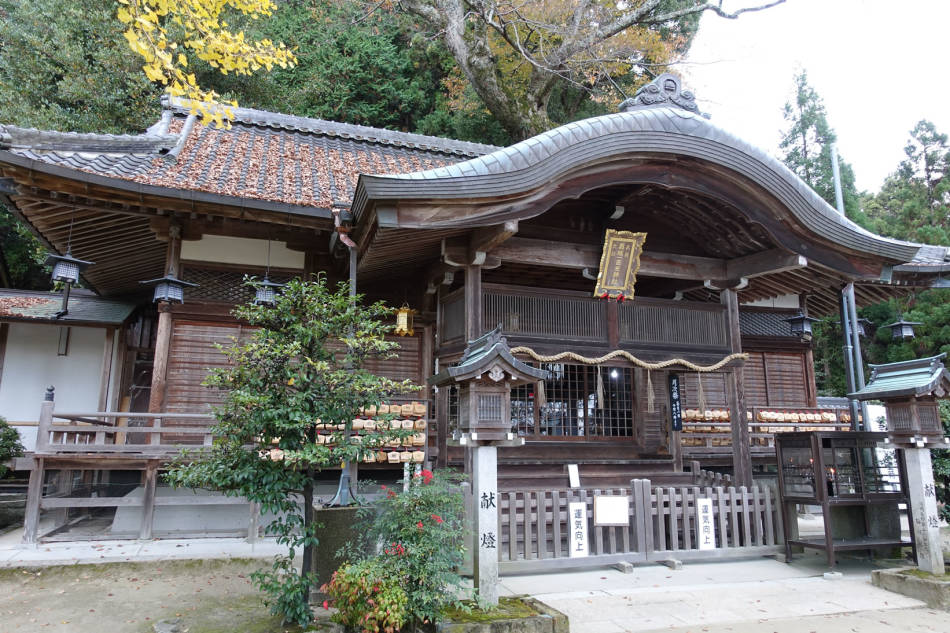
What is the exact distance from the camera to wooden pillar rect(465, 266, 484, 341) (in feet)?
26.6

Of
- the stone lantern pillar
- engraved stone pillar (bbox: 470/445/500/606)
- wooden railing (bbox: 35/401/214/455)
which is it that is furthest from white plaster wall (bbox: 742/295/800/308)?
wooden railing (bbox: 35/401/214/455)

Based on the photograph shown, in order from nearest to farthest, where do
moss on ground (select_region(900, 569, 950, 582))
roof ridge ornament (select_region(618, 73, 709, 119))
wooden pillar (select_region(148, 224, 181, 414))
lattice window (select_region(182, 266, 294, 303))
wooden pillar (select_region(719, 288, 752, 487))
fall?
moss on ground (select_region(900, 569, 950, 582)) → roof ridge ornament (select_region(618, 73, 709, 119)) → wooden pillar (select_region(719, 288, 752, 487)) → wooden pillar (select_region(148, 224, 181, 414)) → lattice window (select_region(182, 266, 294, 303))

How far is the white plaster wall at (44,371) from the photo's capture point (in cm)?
1337

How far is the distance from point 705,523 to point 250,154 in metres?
10.7

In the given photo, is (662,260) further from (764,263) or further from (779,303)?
(779,303)

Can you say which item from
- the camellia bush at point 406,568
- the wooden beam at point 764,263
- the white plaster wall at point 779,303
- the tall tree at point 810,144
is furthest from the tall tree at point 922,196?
the camellia bush at point 406,568

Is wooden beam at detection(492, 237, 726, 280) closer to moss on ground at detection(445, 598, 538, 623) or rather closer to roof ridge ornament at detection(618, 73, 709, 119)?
roof ridge ornament at detection(618, 73, 709, 119)

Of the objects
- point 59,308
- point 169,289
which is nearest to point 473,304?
point 169,289

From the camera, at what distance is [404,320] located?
31.4 ft

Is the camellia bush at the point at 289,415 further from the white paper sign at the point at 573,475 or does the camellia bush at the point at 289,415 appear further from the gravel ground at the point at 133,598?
the white paper sign at the point at 573,475

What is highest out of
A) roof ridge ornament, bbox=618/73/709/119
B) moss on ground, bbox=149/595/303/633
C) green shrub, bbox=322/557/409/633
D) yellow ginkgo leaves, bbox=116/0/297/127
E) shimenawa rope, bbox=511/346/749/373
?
roof ridge ornament, bbox=618/73/709/119

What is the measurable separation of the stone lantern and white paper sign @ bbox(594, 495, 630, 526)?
379cm

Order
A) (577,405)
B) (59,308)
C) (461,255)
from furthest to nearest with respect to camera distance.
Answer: (59,308) → (577,405) → (461,255)

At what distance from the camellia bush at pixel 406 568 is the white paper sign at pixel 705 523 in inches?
164
